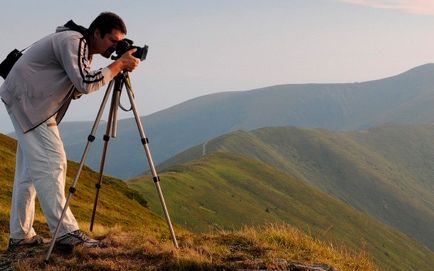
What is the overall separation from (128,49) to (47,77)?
138 centimetres

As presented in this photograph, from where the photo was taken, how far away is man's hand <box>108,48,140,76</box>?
817cm

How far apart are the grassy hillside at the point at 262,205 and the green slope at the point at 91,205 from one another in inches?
750

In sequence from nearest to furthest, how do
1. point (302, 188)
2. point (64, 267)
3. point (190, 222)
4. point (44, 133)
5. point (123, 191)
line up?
point (64, 267) → point (44, 133) → point (123, 191) → point (190, 222) → point (302, 188)

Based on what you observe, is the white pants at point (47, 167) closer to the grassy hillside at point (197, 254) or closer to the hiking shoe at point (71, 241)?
the hiking shoe at point (71, 241)

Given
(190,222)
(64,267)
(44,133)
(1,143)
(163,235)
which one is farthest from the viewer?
(190,222)

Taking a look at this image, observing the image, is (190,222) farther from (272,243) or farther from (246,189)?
(272,243)

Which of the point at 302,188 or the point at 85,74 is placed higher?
the point at 85,74

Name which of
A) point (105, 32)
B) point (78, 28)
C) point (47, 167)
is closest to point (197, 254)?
point (47, 167)

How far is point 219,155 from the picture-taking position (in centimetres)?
14475

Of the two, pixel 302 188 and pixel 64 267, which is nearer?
pixel 64 267

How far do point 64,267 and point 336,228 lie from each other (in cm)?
10946

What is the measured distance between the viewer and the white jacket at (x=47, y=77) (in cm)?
785

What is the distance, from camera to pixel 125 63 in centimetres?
827

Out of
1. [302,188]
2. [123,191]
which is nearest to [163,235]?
[123,191]
